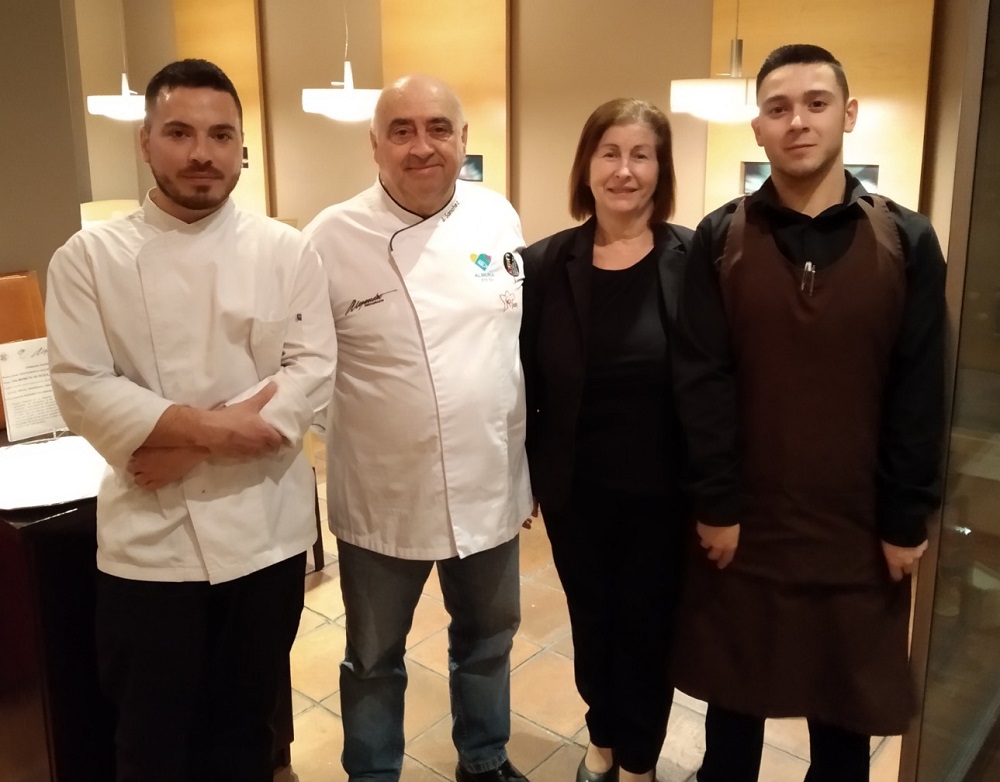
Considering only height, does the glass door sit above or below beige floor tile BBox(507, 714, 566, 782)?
above

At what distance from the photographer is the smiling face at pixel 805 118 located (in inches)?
59.7

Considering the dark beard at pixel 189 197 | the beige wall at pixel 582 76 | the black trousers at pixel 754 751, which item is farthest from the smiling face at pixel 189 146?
the beige wall at pixel 582 76

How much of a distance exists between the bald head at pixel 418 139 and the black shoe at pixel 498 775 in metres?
1.33

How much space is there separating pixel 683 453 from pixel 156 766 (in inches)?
45.3

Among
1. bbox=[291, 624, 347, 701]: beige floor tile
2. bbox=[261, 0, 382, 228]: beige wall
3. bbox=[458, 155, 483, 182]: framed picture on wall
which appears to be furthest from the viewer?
bbox=[261, 0, 382, 228]: beige wall

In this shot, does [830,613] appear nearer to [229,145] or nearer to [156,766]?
[156,766]

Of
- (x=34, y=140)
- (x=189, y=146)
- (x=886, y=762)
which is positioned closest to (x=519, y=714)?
(x=886, y=762)

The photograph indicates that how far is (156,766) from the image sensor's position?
1605 millimetres

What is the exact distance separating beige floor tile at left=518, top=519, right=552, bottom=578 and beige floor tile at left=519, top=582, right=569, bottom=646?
0.13m

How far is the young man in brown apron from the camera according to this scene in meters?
1.53

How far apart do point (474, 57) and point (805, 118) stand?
372 cm

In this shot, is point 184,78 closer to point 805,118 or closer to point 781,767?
point 805,118

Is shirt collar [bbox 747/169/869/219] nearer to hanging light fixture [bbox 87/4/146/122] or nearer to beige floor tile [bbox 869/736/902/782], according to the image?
beige floor tile [bbox 869/736/902/782]

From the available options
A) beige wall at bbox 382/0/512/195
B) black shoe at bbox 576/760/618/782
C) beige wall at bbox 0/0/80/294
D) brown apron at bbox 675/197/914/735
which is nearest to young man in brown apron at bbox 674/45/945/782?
brown apron at bbox 675/197/914/735
